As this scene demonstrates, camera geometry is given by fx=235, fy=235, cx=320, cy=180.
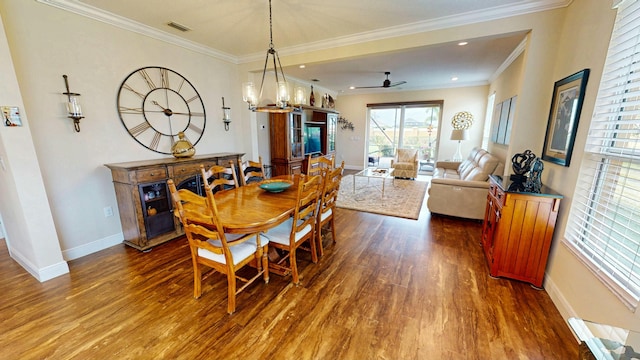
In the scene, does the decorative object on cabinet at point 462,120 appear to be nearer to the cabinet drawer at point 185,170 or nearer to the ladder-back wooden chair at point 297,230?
the ladder-back wooden chair at point 297,230

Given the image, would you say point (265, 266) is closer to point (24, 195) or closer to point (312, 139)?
point (24, 195)

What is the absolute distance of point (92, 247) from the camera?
273cm

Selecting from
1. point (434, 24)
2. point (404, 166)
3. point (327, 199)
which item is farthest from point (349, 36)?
point (404, 166)

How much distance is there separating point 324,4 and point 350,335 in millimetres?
2996

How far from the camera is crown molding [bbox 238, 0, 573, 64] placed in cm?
232

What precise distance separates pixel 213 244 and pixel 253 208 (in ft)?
1.36

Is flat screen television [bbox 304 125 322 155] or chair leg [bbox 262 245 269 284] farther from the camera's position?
flat screen television [bbox 304 125 322 155]

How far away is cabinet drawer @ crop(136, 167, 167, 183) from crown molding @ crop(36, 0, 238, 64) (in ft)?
5.66

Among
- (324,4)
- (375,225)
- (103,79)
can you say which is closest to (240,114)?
(103,79)

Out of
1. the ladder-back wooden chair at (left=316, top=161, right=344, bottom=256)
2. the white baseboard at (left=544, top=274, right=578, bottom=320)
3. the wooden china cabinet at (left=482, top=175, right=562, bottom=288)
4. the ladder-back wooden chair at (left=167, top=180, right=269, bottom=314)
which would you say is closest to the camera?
the ladder-back wooden chair at (left=167, top=180, right=269, bottom=314)

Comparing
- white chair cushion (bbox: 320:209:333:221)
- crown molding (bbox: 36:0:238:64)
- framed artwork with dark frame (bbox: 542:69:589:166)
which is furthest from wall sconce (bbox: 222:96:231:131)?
framed artwork with dark frame (bbox: 542:69:589:166)

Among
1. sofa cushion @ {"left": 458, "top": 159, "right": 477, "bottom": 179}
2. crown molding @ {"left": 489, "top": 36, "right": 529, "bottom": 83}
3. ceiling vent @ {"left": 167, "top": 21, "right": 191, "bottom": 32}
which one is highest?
ceiling vent @ {"left": 167, "top": 21, "right": 191, "bottom": 32}

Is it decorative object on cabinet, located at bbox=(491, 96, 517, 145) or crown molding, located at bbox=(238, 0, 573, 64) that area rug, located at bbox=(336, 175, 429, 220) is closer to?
decorative object on cabinet, located at bbox=(491, 96, 517, 145)

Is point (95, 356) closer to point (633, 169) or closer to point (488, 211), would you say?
point (633, 169)
